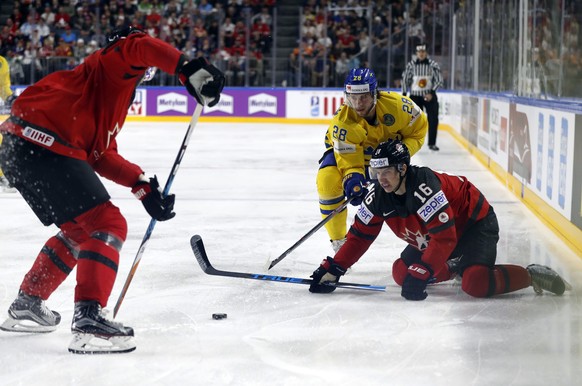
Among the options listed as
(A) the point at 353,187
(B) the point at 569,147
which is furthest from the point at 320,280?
(B) the point at 569,147

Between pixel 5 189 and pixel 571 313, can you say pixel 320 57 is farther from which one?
pixel 571 313

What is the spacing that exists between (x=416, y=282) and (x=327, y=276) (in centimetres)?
39

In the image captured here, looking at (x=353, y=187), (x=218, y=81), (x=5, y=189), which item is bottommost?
(x=5, y=189)

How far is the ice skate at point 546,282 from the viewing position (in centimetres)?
381

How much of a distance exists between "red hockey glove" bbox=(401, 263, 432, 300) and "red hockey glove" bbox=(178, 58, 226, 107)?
1.26 meters

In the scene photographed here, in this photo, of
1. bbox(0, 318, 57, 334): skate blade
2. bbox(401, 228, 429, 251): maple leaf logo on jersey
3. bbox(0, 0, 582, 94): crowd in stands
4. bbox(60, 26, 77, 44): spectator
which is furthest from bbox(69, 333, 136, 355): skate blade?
bbox(60, 26, 77, 44): spectator

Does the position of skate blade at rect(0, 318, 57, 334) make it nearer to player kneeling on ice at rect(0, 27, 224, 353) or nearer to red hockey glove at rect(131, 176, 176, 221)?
player kneeling on ice at rect(0, 27, 224, 353)

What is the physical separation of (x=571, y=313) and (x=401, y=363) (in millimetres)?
1001

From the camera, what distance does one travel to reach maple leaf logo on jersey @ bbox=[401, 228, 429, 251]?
375 cm

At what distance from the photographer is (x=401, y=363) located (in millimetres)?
2844

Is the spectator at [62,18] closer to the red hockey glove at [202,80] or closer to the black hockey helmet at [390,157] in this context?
the black hockey helmet at [390,157]

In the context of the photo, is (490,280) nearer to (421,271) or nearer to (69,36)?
(421,271)

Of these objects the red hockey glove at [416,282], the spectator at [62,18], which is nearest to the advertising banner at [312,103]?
the spectator at [62,18]

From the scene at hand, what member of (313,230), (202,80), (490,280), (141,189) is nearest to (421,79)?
(313,230)
